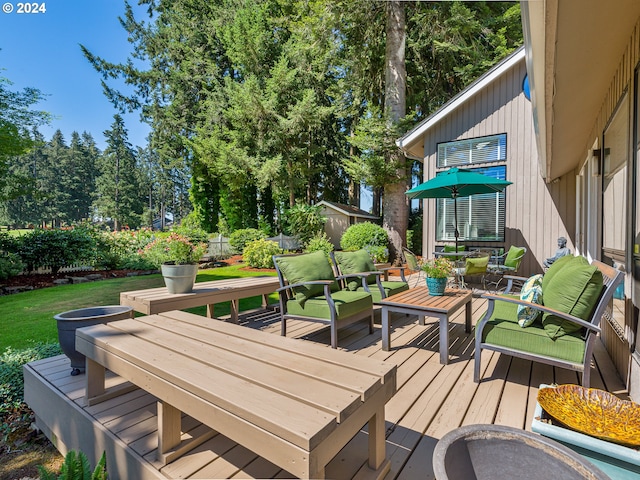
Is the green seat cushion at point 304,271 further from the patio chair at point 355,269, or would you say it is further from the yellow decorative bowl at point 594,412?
the yellow decorative bowl at point 594,412

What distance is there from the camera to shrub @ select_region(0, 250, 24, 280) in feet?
25.8

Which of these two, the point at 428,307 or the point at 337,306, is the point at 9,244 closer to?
the point at 337,306

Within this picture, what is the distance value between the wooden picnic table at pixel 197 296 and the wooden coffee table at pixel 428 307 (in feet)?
6.36

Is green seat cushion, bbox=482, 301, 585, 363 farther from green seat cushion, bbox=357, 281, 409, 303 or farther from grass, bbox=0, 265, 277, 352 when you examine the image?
grass, bbox=0, 265, 277, 352

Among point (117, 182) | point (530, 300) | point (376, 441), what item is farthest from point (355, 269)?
point (117, 182)

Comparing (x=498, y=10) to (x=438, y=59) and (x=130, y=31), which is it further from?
(x=130, y=31)

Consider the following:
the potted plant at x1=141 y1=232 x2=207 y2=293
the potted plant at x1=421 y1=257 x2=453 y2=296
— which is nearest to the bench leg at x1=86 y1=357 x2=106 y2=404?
the potted plant at x1=141 y1=232 x2=207 y2=293

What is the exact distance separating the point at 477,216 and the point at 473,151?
1691mm

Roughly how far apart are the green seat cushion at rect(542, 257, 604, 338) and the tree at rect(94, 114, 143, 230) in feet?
135

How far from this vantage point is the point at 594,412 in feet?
4.84

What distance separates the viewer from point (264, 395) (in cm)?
135

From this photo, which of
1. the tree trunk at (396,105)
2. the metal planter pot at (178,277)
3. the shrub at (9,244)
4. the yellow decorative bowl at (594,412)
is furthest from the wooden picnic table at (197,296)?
the tree trunk at (396,105)

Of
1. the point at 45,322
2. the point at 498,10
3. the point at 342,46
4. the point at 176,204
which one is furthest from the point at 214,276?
the point at 176,204

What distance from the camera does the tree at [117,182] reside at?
3634 cm
